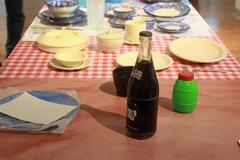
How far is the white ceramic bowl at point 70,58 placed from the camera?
1384 mm

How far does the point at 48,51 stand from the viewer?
1557 mm

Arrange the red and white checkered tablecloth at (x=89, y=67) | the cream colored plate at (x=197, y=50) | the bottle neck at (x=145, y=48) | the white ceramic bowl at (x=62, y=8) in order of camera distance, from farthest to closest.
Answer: the white ceramic bowl at (x=62, y=8), the cream colored plate at (x=197, y=50), the red and white checkered tablecloth at (x=89, y=67), the bottle neck at (x=145, y=48)

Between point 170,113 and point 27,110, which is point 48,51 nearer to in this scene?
point 27,110

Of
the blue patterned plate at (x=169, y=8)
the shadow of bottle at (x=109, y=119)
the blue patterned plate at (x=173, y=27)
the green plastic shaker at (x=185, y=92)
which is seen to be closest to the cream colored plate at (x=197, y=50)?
the blue patterned plate at (x=173, y=27)

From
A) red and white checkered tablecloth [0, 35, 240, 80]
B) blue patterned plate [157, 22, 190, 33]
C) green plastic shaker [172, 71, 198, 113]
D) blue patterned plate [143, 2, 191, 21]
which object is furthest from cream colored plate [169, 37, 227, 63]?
green plastic shaker [172, 71, 198, 113]

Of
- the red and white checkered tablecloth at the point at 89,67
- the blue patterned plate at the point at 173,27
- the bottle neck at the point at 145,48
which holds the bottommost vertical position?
the red and white checkered tablecloth at the point at 89,67

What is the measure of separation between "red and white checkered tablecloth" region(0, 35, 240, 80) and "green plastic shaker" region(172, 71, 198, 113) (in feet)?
0.85

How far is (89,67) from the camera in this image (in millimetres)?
1423

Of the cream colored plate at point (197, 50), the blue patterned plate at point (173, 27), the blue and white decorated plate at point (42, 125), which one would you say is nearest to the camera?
the blue and white decorated plate at point (42, 125)

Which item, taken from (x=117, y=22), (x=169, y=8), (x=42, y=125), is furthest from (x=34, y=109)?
(x=169, y=8)

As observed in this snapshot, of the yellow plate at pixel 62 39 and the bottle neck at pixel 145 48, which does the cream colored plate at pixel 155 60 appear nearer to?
the yellow plate at pixel 62 39

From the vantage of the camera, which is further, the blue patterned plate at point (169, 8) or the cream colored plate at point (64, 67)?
the blue patterned plate at point (169, 8)

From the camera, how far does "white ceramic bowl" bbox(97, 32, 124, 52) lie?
153 cm

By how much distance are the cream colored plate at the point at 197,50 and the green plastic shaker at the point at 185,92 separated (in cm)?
40
